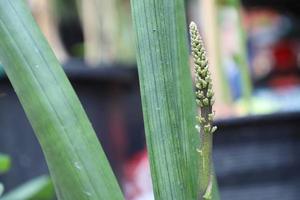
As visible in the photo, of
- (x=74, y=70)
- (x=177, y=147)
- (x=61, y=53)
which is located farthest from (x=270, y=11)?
(x=177, y=147)

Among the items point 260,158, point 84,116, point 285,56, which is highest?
point 84,116

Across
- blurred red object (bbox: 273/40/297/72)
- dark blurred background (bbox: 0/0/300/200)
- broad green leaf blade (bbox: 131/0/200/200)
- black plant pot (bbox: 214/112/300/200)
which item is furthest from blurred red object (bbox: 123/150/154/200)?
blurred red object (bbox: 273/40/297/72)

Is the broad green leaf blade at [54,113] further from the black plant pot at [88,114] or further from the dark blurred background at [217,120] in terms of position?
the black plant pot at [88,114]

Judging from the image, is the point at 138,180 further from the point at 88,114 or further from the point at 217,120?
the point at 217,120

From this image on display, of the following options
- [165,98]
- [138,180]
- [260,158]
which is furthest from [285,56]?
[165,98]

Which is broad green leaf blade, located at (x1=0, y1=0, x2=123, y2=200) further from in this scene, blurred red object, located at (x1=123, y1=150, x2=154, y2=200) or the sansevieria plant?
blurred red object, located at (x1=123, y1=150, x2=154, y2=200)
